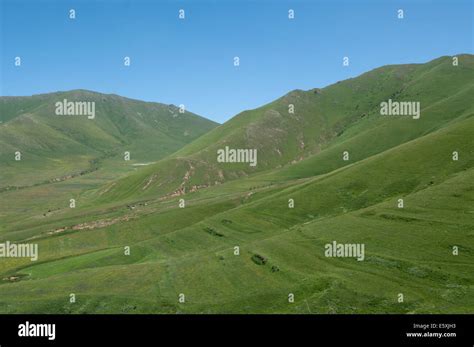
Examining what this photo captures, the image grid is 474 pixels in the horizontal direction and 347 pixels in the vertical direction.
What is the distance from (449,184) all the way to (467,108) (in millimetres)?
115276

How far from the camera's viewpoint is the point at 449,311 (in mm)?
44594

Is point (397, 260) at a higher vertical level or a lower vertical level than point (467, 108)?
lower

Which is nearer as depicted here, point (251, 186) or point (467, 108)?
point (251, 186)

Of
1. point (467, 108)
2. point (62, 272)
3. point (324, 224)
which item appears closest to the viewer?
point (62, 272)

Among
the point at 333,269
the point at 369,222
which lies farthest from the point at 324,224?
the point at 333,269

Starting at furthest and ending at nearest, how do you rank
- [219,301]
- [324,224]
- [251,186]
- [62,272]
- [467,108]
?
[467,108]
[251,186]
[324,224]
[62,272]
[219,301]

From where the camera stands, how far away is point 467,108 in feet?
605

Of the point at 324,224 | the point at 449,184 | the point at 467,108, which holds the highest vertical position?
the point at 467,108

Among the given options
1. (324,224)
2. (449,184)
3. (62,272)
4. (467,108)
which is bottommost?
(62,272)
